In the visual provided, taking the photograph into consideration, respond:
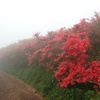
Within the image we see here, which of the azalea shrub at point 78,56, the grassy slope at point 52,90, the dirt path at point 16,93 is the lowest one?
the dirt path at point 16,93

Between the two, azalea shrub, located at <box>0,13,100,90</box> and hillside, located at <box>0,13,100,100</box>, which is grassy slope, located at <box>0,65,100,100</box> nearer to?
hillside, located at <box>0,13,100,100</box>

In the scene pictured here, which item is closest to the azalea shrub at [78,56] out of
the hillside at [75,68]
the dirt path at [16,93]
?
the hillside at [75,68]

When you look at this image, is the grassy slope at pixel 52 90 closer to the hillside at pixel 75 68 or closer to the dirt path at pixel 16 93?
the hillside at pixel 75 68

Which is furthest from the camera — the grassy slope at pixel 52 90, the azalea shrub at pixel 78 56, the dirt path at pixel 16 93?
the dirt path at pixel 16 93

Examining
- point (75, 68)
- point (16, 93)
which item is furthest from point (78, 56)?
point (16, 93)

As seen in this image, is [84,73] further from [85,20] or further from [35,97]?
[85,20]

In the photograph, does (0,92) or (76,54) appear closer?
(76,54)

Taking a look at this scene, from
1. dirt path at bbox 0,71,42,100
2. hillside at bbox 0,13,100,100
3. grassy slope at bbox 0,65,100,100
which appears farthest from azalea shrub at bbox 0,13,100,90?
dirt path at bbox 0,71,42,100

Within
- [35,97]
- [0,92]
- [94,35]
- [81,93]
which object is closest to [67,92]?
[81,93]

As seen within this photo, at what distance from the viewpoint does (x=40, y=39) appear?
35.3 feet

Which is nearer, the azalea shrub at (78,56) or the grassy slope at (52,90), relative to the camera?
the azalea shrub at (78,56)

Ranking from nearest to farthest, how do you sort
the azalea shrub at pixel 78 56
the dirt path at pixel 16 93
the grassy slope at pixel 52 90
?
the azalea shrub at pixel 78 56, the grassy slope at pixel 52 90, the dirt path at pixel 16 93

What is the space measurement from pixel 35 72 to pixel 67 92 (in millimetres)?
4757

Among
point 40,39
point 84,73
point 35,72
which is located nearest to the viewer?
point 84,73
